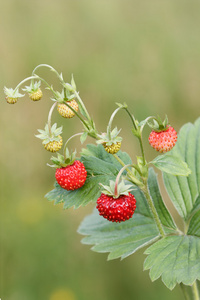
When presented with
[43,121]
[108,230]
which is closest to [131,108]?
[43,121]

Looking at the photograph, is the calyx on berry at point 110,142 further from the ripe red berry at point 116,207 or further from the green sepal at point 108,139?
the ripe red berry at point 116,207

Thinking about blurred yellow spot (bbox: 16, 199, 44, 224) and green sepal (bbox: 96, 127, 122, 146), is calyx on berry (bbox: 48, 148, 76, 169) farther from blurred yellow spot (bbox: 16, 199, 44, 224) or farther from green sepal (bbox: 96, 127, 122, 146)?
blurred yellow spot (bbox: 16, 199, 44, 224)

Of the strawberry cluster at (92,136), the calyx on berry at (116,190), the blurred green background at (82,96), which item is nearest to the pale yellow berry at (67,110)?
the strawberry cluster at (92,136)

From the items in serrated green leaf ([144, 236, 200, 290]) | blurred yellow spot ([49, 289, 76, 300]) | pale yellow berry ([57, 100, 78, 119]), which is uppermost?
pale yellow berry ([57, 100, 78, 119])

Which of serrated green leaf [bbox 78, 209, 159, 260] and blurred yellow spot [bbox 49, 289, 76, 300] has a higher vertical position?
serrated green leaf [bbox 78, 209, 159, 260]

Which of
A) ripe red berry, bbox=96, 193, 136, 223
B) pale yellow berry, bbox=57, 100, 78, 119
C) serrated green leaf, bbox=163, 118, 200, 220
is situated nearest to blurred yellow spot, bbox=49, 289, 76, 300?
serrated green leaf, bbox=163, 118, 200, 220

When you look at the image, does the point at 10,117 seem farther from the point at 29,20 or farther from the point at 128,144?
the point at 29,20

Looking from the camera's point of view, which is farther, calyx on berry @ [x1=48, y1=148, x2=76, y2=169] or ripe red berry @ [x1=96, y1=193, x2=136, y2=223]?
calyx on berry @ [x1=48, y1=148, x2=76, y2=169]
